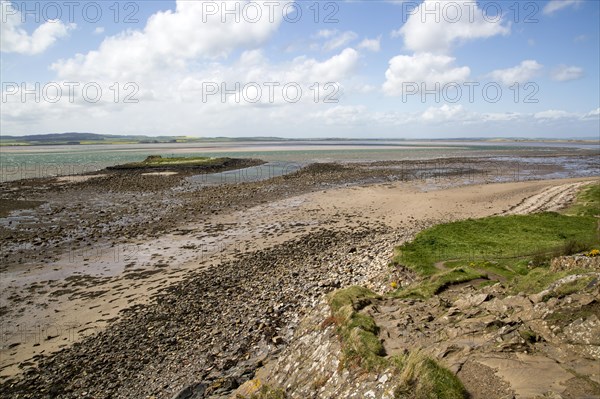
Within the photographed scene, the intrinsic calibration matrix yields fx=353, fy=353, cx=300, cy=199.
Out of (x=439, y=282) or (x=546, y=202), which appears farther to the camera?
(x=546, y=202)

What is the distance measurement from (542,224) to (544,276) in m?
13.5

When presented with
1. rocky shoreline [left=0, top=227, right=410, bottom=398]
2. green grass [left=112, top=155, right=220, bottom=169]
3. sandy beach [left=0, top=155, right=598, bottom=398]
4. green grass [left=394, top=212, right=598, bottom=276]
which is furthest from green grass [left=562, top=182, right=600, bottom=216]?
green grass [left=112, top=155, right=220, bottom=169]

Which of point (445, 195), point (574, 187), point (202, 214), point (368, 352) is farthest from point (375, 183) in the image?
point (368, 352)

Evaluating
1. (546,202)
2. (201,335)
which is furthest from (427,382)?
Answer: (546,202)

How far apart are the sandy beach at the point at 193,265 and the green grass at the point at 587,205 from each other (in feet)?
4.74

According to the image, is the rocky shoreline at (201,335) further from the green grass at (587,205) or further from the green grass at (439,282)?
the green grass at (587,205)

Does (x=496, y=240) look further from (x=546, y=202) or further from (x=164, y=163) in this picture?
(x=164, y=163)

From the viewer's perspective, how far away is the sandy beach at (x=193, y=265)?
1218 centimetres

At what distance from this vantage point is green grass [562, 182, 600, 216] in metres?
25.2

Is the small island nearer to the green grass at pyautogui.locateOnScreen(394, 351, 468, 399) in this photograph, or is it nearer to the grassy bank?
the grassy bank

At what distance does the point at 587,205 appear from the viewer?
27.7 meters

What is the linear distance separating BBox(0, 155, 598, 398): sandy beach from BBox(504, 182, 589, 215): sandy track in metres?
0.23

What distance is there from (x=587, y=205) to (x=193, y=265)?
29.9 m

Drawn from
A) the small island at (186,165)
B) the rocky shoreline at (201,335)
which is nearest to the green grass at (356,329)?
the rocky shoreline at (201,335)
